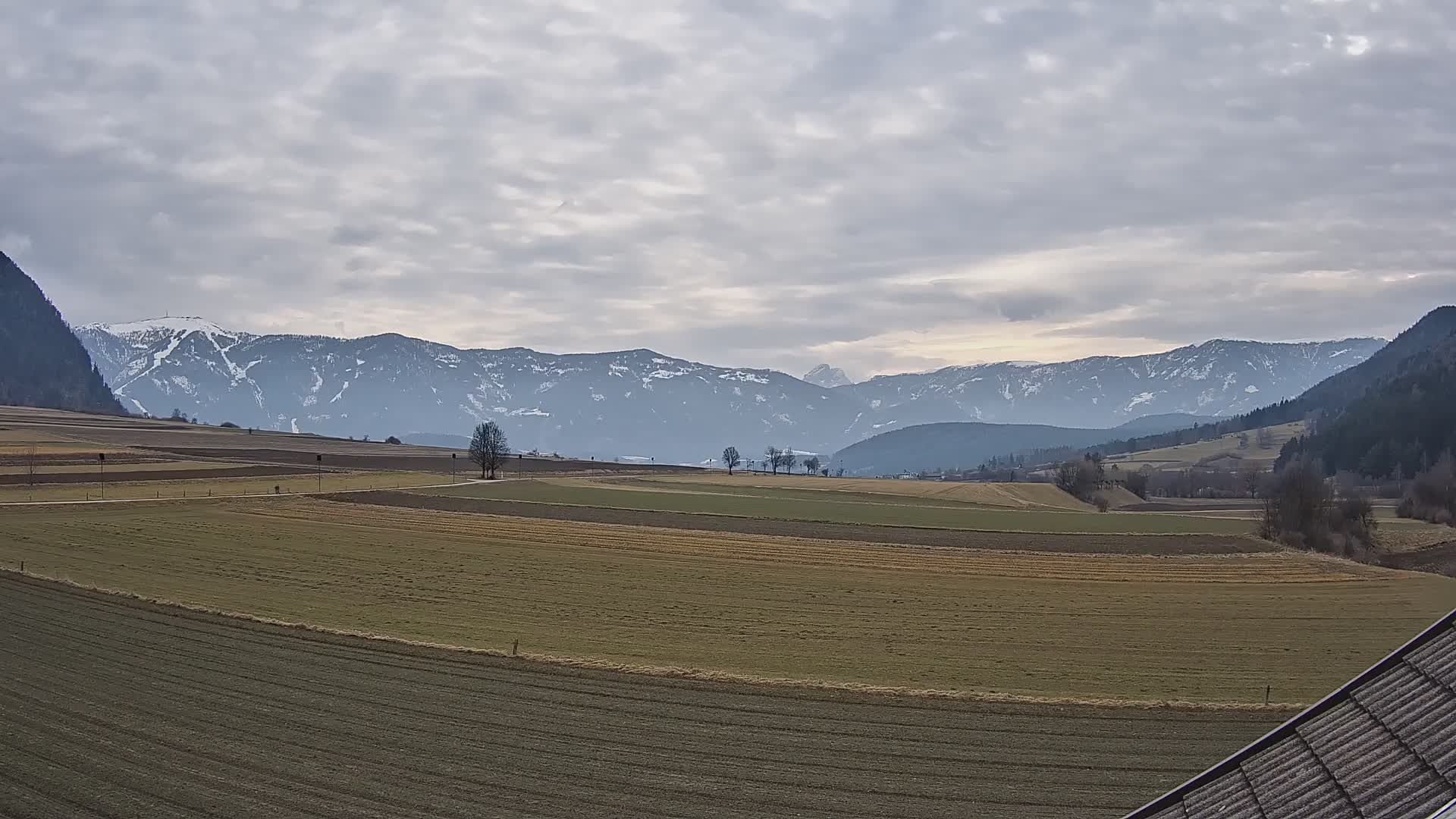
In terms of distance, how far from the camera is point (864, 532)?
232ft

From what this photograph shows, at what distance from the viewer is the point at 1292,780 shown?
30.1 feet

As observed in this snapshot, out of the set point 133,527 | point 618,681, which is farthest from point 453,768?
point 133,527

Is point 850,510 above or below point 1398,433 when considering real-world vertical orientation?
below

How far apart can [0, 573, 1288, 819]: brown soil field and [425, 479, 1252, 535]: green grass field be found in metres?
54.0

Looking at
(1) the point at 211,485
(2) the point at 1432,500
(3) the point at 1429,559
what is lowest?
(3) the point at 1429,559

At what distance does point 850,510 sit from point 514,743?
2907 inches

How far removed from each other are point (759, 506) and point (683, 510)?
1062cm

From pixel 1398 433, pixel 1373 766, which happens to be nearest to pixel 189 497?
pixel 1373 766

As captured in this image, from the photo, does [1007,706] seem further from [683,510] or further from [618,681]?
[683,510]

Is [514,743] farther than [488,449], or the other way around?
[488,449]

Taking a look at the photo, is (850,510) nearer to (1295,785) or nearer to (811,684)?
(811,684)

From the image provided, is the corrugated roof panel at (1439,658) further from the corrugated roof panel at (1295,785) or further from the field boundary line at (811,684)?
the field boundary line at (811,684)

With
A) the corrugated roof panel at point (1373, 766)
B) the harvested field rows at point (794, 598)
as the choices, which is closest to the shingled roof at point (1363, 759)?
the corrugated roof panel at point (1373, 766)

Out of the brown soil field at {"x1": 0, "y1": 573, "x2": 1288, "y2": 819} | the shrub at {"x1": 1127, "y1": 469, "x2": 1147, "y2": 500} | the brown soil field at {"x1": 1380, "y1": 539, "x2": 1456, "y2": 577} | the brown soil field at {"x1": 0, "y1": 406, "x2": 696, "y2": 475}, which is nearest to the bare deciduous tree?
the brown soil field at {"x1": 0, "y1": 406, "x2": 696, "y2": 475}
